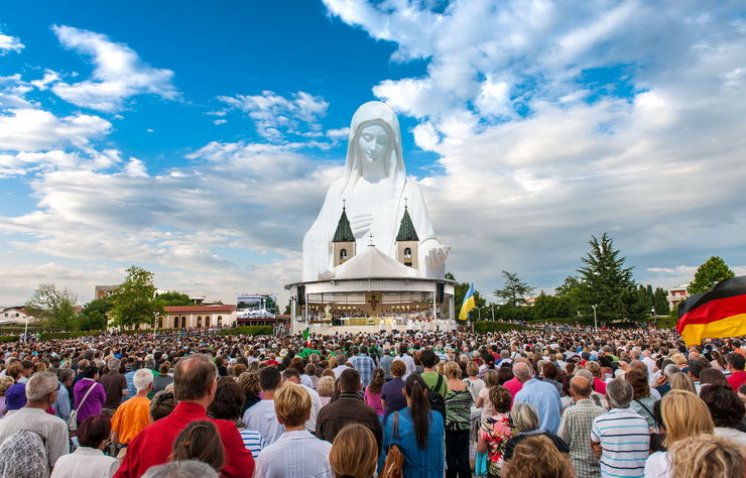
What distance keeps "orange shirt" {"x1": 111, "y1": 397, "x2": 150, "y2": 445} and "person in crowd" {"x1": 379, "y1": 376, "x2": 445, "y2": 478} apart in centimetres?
256

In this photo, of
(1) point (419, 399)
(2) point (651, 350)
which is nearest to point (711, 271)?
(2) point (651, 350)

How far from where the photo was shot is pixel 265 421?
4.64m

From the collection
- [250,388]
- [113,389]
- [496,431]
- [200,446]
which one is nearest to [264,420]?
[250,388]

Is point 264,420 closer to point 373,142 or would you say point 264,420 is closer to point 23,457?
point 23,457

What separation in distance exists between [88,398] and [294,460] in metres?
4.37

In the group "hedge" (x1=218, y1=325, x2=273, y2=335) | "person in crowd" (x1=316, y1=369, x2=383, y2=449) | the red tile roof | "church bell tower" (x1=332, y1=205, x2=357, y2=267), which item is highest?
"church bell tower" (x1=332, y1=205, x2=357, y2=267)

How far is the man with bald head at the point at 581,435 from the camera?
442 centimetres

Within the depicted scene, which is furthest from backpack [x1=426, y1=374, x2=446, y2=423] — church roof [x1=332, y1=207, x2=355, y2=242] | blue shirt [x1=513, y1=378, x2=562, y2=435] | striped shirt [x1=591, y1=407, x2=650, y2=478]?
church roof [x1=332, y1=207, x2=355, y2=242]

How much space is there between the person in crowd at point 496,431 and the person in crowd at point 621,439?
81cm

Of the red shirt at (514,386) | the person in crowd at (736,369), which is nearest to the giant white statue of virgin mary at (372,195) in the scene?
the person in crowd at (736,369)

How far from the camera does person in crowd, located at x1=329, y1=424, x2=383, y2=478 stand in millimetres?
2744

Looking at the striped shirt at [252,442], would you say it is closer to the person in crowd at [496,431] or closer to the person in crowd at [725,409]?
the person in crowd at [496,431]

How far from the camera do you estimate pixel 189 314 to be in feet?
299

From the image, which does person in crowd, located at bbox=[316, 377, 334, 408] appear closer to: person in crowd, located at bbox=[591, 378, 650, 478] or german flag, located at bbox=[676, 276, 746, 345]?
person in crowd, located at bbox=[591, 378, 650, 478]
